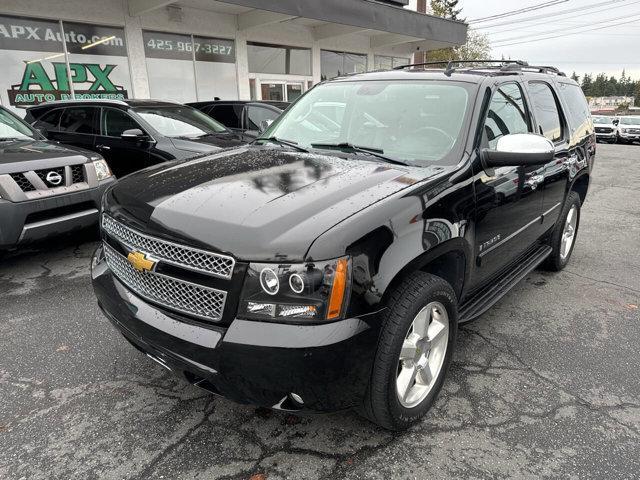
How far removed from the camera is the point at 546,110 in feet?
13.1

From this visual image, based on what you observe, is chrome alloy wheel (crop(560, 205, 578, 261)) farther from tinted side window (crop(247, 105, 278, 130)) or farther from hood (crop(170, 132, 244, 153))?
tinted side window (crop(247, 105, 278, 130))

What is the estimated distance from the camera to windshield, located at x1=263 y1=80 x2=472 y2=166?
9.69 feet

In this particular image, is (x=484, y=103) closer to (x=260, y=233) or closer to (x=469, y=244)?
(x=469, y=244)

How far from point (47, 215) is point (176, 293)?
3029mm

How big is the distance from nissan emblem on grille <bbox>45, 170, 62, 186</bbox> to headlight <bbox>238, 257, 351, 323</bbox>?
3.50 m

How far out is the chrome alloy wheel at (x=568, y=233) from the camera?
15.6ft

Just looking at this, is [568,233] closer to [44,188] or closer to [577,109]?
[577,109]

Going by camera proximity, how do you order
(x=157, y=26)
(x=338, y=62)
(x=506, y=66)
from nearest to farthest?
1. (x=506, y=66)
2. (x=157, y=26)
3. (x=338, y=62)

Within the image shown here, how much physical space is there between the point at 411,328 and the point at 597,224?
581cm

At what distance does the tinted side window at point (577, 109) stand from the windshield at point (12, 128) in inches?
227

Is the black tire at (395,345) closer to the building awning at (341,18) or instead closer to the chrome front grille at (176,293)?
the chrome front grille at (176,293)

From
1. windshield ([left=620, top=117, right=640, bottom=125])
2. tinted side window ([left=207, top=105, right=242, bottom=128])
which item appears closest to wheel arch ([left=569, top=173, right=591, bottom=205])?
tinted side window ([left=207, top=105, right=242, bottom=128])

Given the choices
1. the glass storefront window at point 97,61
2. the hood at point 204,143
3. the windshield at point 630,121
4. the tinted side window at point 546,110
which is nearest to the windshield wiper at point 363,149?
the tinted side window at point 546,110

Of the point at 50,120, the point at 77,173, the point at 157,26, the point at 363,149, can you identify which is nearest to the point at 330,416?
the point at 363,149
